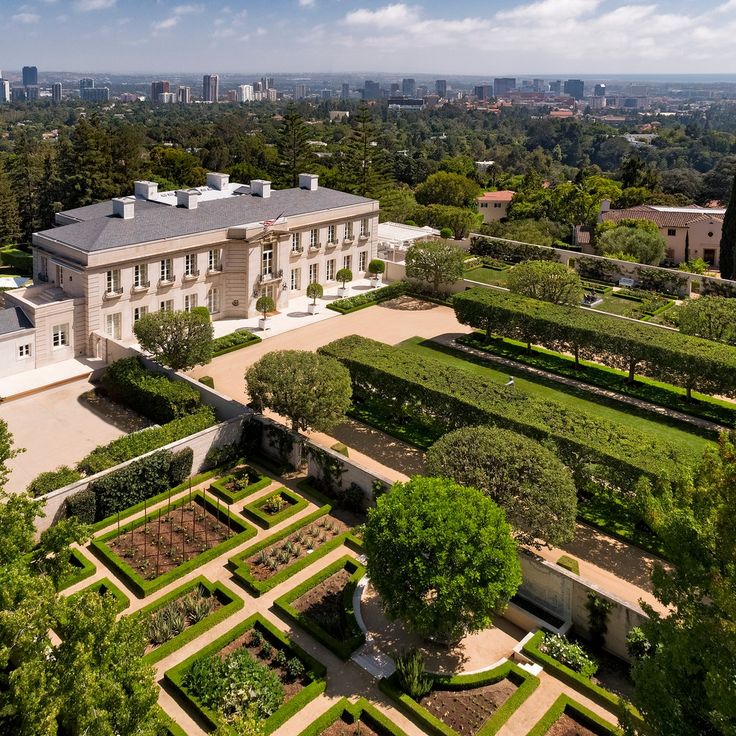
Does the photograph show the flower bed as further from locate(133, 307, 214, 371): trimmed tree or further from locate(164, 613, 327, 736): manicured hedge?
locate(133, 307, 214, 371): trimmed tree

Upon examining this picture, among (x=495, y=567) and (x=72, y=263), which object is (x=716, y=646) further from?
(x=72, y=263)

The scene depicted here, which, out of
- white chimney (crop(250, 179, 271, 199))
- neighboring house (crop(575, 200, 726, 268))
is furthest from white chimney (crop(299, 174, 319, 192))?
neighboring house (crop(575, 200, 726, 268))

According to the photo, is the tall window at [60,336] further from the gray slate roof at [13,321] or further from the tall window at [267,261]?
the tall window at [267,261]

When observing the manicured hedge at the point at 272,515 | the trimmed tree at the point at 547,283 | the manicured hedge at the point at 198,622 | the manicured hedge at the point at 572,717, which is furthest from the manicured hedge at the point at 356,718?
the trimmed tree at the point at 547,283

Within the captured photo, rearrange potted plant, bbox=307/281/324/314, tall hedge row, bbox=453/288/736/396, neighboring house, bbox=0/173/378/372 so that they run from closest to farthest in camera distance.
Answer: tall hedge row, bbox=453/288/736/396 → neighboring house, bbox=0/173/378/372 → potted plant, bbox=307/281/324/314

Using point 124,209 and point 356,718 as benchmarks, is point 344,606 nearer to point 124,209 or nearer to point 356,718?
point 356,718

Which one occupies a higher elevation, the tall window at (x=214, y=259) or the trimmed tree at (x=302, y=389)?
the tall window at (x=214, y=259)

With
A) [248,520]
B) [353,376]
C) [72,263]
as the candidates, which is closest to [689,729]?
[248,520]
